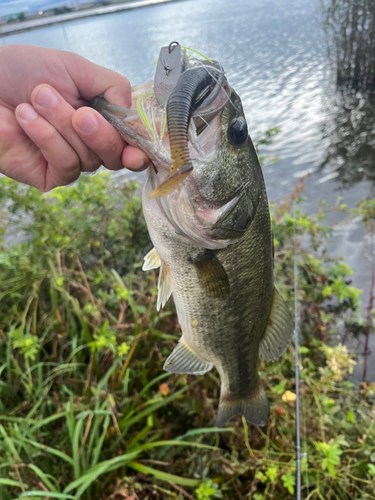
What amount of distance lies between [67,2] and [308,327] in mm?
2892

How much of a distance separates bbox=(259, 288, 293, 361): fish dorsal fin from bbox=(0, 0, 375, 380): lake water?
7.42ft

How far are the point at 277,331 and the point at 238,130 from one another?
37.0 inches

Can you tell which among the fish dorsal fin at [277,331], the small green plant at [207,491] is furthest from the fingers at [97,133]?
the small green plant at [207,491]

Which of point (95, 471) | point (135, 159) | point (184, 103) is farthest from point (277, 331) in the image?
point (95, 471)

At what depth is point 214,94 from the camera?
0.94 meters

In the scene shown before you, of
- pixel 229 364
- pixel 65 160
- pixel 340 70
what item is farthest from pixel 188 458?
pixel 340 70

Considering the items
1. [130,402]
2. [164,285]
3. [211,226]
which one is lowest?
[130,402]

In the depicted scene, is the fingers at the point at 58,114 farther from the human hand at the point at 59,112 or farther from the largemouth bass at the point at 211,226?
the largemouth bass at the point at 211,226

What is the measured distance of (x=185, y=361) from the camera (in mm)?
1593

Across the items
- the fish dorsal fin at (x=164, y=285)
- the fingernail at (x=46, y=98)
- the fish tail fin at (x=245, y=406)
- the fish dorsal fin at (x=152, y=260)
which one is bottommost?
the fish tail fin at (x=245, y=406)

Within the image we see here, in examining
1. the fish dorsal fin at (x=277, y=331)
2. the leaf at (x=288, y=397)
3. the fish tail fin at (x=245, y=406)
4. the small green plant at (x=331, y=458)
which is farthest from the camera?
the leaf at (x=288, y=397)

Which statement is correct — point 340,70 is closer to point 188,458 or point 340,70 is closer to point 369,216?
point 369,216

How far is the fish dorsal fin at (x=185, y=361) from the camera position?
1552mm

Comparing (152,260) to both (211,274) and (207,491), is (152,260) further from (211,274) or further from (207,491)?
(207,491)
